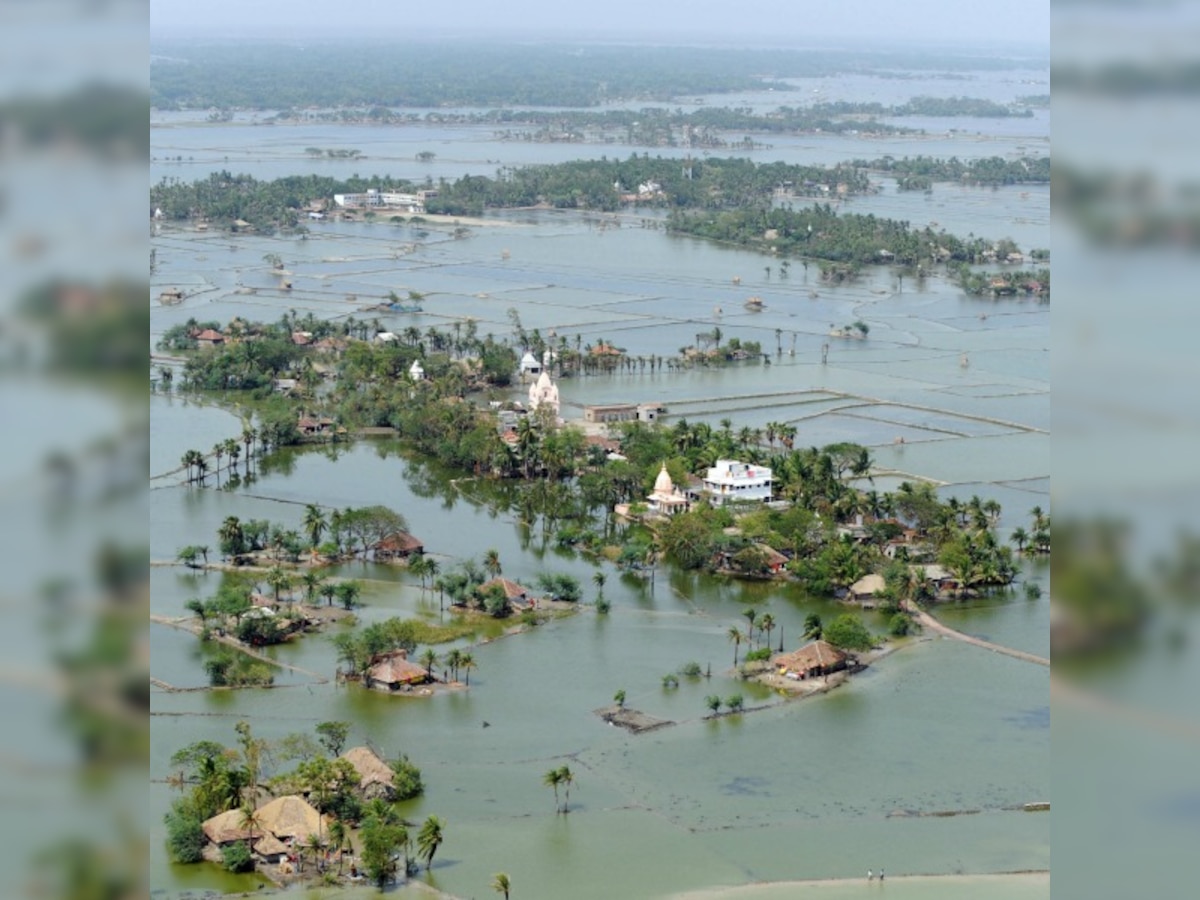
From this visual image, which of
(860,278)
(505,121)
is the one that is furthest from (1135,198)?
(505,121)

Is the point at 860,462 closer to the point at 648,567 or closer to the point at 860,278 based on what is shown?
the point at 648,567

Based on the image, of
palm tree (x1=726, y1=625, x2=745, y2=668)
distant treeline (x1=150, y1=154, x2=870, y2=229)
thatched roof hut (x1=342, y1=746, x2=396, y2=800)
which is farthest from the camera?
distant treeline (x1=150, y1=154, x2=870, y2=229)

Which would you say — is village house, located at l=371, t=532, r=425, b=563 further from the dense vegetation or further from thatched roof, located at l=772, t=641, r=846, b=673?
the dense vegetation

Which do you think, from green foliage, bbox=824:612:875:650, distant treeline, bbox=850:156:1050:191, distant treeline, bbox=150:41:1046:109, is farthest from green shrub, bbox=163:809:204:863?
distant treeline, bbox=150:41:1046:109

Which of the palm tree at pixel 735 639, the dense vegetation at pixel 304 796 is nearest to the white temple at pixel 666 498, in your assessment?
the palm tree at pixel 735 639

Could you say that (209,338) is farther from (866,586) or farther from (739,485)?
(866,586)

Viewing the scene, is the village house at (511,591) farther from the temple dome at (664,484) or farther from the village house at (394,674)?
the temple dome at (664,484)
